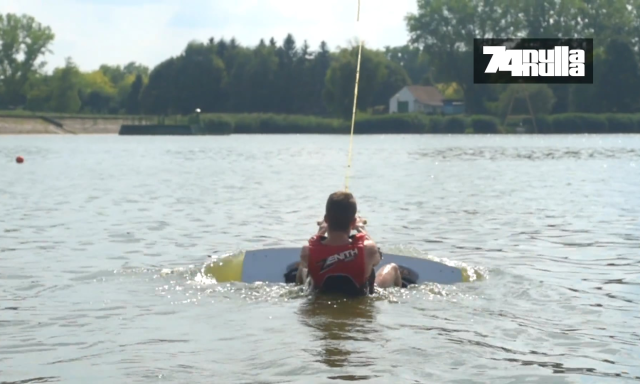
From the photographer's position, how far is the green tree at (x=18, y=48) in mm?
115500

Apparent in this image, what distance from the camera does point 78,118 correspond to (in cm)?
9444

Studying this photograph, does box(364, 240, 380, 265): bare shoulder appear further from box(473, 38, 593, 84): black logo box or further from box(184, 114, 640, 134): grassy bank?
box(473, 38, 593, 84): black logo box

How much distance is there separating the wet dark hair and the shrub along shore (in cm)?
7917

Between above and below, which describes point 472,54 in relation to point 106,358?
above

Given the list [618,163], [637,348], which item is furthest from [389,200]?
[618,163]

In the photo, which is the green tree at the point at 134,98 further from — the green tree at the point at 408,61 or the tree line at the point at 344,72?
the green tree at the point at 408,61

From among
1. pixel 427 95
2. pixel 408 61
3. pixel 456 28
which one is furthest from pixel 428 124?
pixel 408 61

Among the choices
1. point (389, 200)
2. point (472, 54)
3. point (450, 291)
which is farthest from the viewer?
point (472, 54)

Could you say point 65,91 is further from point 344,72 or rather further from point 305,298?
point 305,298

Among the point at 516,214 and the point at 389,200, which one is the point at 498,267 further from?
the point at 389,200

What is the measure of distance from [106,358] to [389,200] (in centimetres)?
1502

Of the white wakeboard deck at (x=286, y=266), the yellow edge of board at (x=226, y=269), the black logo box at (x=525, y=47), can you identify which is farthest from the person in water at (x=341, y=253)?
the black logo box at (x=525, y=47)

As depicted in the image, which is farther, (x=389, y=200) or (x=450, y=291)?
(x=389, y=200)

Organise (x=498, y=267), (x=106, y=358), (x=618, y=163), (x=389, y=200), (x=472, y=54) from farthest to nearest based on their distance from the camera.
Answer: (x=472, y=54) → (x=618, y=163) → (x=389, y=200) → (x=498, y=267) → (x=106, y=358)
